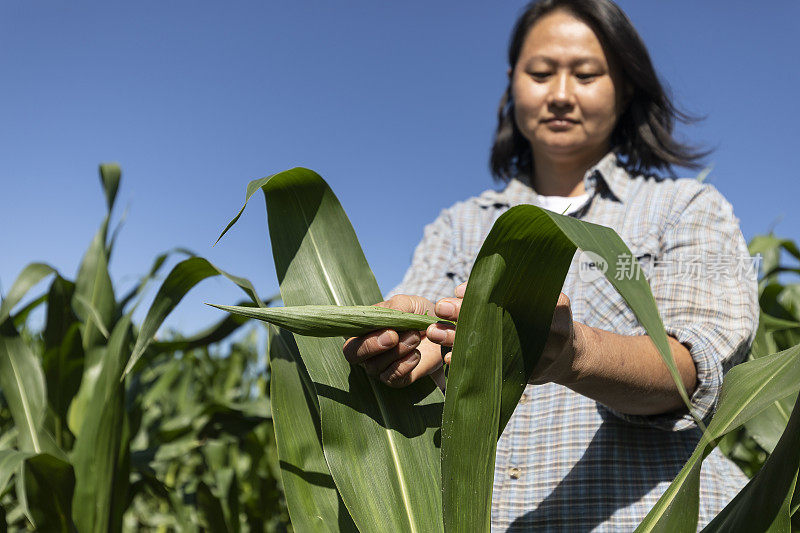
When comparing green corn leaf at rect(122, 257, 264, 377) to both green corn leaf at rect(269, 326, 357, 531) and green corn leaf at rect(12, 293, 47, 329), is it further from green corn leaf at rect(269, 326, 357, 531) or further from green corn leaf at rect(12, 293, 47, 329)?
green corn leaf at rect(12, 293, 47, 329)

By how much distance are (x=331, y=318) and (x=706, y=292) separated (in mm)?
535

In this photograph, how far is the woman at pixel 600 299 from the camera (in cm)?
59

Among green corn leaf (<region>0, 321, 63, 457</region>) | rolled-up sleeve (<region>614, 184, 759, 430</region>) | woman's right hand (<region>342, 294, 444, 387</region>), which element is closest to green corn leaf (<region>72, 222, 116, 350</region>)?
green corn leaf (<region>0, 321, 63, 457</region>)

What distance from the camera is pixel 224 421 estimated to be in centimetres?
122

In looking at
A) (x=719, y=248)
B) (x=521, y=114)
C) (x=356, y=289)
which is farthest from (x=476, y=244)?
(x=356, y=289)

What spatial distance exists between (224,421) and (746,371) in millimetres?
970

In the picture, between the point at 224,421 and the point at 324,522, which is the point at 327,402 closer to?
the point at 324,522

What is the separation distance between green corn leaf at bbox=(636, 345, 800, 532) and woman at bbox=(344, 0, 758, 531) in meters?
→ 0.12

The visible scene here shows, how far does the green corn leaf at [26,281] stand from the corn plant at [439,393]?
0.45 m

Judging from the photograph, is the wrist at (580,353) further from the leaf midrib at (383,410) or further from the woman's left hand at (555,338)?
the leaf midrib at (383,410)

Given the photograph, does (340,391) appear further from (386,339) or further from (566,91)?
(566,91)

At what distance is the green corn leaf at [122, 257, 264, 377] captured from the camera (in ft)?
2.02

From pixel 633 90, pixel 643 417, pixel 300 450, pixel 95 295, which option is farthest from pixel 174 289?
pixel 633 90

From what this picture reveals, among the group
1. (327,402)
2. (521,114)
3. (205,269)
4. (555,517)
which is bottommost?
(555,517)
